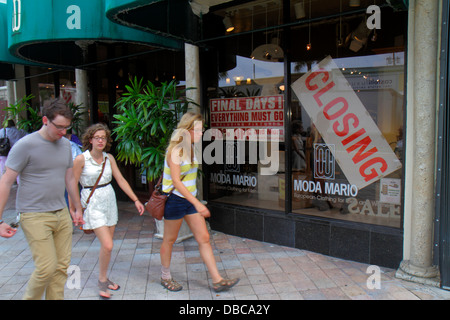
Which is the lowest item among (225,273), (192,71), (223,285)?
(225,273)

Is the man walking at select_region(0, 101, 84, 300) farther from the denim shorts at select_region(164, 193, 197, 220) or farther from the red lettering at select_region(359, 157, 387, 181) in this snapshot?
the red lettering at select_region(359, 157, 387, 181)

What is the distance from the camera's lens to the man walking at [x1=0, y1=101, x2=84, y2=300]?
9.43 ft

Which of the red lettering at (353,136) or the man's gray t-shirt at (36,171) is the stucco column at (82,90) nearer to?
the man's gray t-shirt at (36,171)

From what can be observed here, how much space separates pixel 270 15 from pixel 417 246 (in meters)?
3.70

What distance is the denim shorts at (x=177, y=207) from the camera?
145 inches

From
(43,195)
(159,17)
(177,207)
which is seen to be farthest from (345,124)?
(43,195)

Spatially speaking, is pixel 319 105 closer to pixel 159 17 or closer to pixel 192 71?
pixel 192 71

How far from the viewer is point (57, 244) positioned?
3143 mm

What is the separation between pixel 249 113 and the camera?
575 centimetres

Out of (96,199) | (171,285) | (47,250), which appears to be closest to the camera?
(47,250)

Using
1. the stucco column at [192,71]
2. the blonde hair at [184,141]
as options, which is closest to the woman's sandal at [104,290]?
the blonde hair at [184,141]

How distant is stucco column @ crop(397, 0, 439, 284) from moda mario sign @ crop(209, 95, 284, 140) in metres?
1.92

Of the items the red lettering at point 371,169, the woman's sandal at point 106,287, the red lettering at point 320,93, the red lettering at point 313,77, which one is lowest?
the woman's sandal at point 106,287

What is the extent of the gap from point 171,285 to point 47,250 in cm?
137
